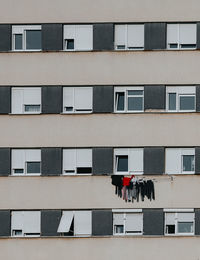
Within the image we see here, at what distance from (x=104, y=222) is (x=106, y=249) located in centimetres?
109

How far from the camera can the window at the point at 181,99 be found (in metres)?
37.1

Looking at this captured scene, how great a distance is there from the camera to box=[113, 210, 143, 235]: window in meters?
36.8

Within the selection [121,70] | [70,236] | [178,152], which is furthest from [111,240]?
[121,70]

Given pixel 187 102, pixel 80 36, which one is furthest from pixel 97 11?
pixel 187 102

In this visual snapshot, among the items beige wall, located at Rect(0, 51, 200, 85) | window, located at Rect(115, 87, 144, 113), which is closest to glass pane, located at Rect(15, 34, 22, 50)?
beige wall, located at Rect(0, 51, 200, 85)

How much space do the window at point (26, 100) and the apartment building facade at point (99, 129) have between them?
1.6 inches

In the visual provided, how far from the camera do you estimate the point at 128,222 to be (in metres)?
36.8

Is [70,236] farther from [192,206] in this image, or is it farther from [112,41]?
[112,41]

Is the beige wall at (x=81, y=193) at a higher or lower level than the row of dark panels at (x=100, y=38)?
lower

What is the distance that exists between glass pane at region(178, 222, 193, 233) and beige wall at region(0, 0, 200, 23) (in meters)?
8.32

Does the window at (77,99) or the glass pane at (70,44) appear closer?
the window at (77,99)

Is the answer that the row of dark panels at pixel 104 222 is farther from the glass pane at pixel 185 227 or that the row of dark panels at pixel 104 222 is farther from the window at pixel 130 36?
the window at pixel 130 36

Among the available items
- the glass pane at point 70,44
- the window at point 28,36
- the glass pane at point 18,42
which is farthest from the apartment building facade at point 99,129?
the glass pane at point 18,42

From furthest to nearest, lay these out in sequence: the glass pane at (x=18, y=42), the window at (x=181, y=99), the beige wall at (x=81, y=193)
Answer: the glass pane at (x=18, y=42)
the window at (x=181, y=99)
the beige wall at (x=81, y=193)
